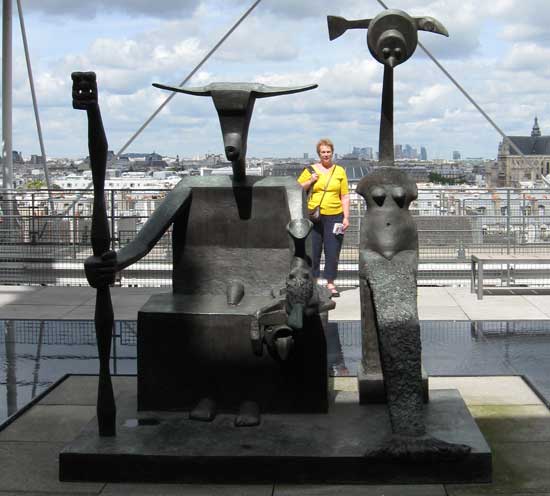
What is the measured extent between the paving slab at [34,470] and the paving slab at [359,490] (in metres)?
1.05

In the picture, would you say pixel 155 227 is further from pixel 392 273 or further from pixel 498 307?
pixel 498 307

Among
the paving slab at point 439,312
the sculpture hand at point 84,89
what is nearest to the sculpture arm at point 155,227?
the sculpture hand at point 84,89

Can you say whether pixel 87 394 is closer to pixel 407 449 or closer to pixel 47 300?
pixel 407 449

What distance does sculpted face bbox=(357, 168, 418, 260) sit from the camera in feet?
19.4

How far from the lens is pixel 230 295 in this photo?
20.3 feet

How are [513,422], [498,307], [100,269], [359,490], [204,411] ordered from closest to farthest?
[359,490], [100,269], [204,411], [513,422], [498,307]

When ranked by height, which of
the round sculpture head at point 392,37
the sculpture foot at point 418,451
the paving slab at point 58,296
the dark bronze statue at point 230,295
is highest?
the round sculpture head at point 392,37

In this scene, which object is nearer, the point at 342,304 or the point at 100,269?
the point at 100,269

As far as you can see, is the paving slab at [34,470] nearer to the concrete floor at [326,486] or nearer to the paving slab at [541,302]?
the concrete floor at [326,486]

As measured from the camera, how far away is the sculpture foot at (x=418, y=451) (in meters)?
5.14

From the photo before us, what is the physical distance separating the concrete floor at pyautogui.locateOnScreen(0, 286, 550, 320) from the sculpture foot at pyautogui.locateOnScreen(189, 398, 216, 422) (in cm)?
475

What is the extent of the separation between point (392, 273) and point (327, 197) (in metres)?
5.03

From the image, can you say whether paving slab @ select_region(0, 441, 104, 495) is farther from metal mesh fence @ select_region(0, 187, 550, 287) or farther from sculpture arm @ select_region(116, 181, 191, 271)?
metal mesh fence @ select_region(0, 187, 550, 287)

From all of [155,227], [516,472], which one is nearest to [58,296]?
[155,227]
